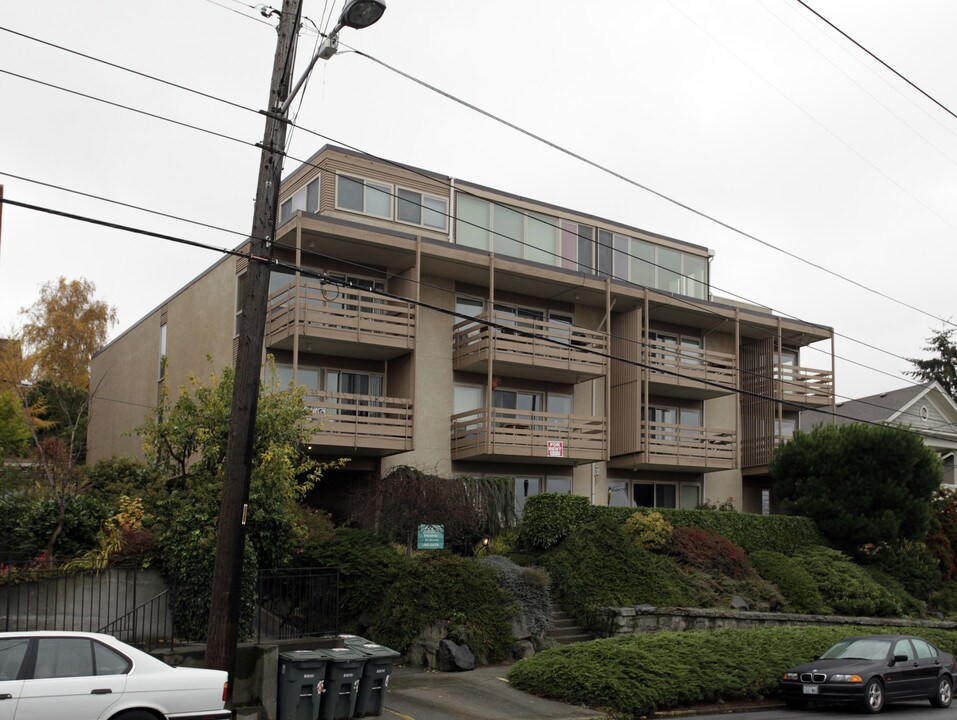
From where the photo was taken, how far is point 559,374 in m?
30.9

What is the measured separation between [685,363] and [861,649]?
15.3 m

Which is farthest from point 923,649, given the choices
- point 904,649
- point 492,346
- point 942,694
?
point 492,346

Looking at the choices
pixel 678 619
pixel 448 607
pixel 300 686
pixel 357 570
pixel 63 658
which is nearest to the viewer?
pixel 63 658

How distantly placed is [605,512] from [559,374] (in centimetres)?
560

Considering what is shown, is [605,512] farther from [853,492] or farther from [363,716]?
[363,716]

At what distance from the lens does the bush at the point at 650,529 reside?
85.6 ft

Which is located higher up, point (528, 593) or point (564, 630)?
point (528, 593)

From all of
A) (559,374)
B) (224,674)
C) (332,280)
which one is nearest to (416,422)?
(559,374)

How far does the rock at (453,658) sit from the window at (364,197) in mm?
13642

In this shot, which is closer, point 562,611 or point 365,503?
point 562,611

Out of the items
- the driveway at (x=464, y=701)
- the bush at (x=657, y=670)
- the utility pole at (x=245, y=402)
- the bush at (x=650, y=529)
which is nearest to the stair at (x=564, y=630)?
the bush at (x=657, y=670)

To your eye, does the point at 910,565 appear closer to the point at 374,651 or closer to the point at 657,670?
the point at 657,670

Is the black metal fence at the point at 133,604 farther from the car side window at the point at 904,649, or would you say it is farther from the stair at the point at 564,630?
the car side window at the point at 904,649

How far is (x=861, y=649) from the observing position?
19.2m
